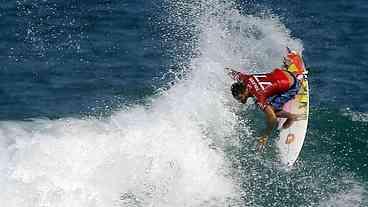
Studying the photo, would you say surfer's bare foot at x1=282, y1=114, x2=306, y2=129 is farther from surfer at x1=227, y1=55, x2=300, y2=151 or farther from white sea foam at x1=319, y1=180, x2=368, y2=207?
white sea foam at x1=319, y1=180, x2=368, y2=207

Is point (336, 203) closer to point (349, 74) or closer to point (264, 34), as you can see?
point (349, 74)

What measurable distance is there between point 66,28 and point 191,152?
911 cm

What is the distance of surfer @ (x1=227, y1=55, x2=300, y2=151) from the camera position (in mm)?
26266

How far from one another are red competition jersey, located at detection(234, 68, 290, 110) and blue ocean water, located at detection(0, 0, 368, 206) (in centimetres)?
210

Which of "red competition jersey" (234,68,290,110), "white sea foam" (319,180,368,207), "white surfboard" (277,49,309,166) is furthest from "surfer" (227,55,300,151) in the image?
"white sea foam" (319,180,368,207)

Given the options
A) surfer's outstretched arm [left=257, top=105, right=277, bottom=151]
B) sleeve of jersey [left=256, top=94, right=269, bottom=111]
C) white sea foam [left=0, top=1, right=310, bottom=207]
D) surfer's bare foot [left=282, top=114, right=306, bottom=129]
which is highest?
sleeve of jersey [left=256, top=94, right=269, bottom=111]

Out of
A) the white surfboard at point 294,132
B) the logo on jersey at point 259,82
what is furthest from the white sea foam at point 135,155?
the logo on jersey at point 259,82

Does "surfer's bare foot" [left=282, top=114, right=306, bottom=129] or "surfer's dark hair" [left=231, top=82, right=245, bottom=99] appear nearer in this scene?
"surfer's dark hair" [left=231, top=82, right=245, bottom=99]

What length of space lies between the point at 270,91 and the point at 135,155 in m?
4.14

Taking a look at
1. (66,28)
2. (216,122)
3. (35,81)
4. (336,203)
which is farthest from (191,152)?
(66,28)

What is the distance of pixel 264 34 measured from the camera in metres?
34.2

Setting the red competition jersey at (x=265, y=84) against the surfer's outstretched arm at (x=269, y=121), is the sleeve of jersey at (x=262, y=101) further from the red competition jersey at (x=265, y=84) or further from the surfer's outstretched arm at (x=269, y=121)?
the surfer's outstretched arm at (x=269, y=121)

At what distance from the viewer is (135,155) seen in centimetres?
2708

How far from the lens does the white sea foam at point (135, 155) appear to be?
25.6 m
